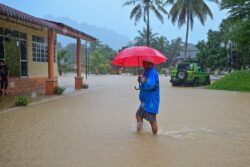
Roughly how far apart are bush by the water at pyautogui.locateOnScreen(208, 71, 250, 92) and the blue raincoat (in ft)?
50.3

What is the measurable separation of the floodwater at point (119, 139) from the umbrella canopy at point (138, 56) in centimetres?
154

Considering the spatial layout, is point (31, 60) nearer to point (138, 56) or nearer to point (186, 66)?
point (186, 66)

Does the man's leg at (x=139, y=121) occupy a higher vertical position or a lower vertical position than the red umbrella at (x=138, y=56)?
lower

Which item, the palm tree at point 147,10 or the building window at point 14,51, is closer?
the building window at point 14,51

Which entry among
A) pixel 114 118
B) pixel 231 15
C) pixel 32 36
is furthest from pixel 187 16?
pixel 114 118

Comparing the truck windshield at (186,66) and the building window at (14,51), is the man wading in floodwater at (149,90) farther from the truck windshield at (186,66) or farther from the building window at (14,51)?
the truck windshield at (186,66)

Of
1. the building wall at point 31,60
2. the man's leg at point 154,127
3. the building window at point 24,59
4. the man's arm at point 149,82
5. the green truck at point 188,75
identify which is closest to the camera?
the man's arm at point 149,82

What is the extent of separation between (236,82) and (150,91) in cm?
1678

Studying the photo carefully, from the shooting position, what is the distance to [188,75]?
86.3 feet

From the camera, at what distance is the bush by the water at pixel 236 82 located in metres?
22.7

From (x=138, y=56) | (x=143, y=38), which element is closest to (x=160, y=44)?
(x=143, y=38)

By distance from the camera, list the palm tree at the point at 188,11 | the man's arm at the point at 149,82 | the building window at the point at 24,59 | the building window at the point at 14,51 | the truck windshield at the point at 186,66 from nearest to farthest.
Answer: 1. the man's arm at the point at 149,82
2. the building window at the point at 14,51
3. the building window at the point at 24,59
4. the truck windshield at the point at 186,66
5. the palm tree at the point at 188,11

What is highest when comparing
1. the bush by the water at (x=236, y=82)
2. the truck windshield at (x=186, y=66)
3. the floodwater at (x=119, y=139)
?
the truck windshield at (x=186, y=66)

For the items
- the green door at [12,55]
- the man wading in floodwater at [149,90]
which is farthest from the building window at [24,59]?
the man wading in floodwater at [149,90]
